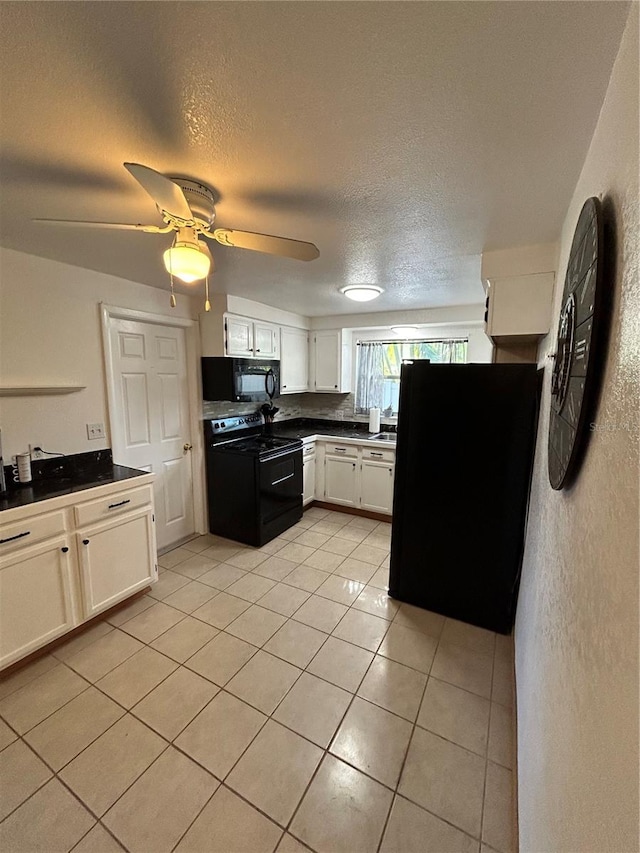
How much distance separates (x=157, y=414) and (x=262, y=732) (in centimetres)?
239

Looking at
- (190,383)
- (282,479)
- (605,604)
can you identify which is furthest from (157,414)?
(605,604)

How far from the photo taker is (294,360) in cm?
426

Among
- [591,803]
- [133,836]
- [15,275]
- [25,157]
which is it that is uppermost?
[25,157]

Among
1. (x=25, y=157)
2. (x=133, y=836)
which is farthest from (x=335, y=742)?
(x=25, y=157)

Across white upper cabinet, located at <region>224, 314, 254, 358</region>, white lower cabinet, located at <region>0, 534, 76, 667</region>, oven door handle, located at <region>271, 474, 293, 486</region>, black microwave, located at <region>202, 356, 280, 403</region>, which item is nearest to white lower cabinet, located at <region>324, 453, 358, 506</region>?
oven door handle, located at <region>271, 474, 293, 486</region>

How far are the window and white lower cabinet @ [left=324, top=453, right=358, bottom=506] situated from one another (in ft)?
2.71

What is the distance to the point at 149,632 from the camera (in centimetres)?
223

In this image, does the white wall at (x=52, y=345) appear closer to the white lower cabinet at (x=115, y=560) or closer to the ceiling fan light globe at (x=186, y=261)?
the white lower cabinet at (x=115, y=560)

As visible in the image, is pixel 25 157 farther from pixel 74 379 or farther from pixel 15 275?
pixel 74 379

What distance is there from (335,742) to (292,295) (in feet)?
9.87

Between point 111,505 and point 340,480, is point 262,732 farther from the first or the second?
point 340,480

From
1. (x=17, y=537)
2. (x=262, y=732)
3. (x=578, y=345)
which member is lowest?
(x=262, y=732)

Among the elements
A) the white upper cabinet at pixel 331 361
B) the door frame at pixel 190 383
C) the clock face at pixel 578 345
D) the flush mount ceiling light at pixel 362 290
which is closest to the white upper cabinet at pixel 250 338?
the door frame at pixel 190 383

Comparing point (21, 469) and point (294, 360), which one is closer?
point (21, 469)
